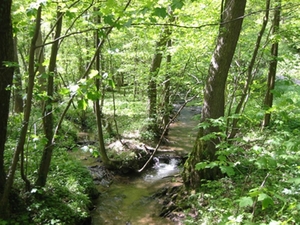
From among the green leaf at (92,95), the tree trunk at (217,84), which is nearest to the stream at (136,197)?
the tree trunk at (217,84)

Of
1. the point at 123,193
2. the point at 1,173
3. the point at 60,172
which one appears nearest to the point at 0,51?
the point at 1,173

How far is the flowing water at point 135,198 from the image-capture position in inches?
237

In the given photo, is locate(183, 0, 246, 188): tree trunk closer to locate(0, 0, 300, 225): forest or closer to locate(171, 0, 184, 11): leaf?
locate(0, 0, 300, 225): forest

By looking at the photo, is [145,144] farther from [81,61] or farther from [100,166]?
[81,61]

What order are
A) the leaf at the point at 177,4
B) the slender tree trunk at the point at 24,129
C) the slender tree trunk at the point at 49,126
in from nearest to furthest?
the leaf at the point at 177,4 < the slender tree trunk at the point at 24,129 < the slender tree trunk at the point at 49,126

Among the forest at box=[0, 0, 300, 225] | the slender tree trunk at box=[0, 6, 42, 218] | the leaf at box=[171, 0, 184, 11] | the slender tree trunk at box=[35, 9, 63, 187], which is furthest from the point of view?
the slender tree trunk at box=[35, 9, 63, 187]

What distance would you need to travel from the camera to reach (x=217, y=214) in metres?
4.77

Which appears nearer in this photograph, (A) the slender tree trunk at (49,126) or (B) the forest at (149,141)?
(B) the forest at (149,141)

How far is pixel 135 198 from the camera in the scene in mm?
7172

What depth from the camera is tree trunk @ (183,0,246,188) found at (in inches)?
217

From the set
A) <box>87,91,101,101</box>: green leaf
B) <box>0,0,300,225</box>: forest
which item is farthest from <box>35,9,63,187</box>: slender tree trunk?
<box>87,91,101,101</box>: green leaf

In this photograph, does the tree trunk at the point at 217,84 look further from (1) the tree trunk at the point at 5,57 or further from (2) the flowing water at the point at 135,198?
(1) the tree trunk at the point at 5,57

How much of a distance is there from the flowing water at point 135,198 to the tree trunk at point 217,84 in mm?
622

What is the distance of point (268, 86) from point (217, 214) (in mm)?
5574
